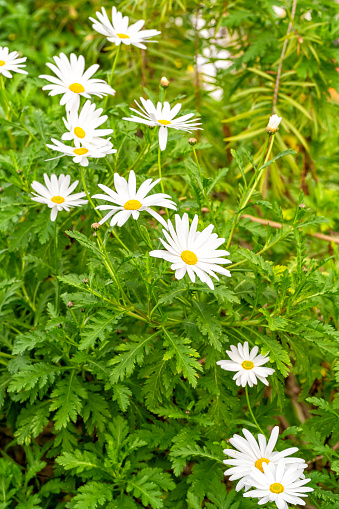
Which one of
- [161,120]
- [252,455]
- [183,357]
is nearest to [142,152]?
[161,120]

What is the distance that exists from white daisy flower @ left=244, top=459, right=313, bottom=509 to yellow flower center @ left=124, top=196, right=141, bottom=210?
1.69 ft

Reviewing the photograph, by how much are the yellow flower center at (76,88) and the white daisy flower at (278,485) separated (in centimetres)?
84

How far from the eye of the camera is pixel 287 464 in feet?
2.92

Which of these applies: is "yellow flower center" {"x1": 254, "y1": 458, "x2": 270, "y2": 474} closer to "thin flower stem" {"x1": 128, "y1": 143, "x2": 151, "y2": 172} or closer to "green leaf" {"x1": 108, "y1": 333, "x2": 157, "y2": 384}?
"green leaf" {"x1": 108, "y1": 333, "x2": 157, "y2": 384}

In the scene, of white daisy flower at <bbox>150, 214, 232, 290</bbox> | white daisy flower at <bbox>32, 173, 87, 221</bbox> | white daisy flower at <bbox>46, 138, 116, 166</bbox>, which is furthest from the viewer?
white daisy flower at <bbox>32, 173, 87, 221</bbox>

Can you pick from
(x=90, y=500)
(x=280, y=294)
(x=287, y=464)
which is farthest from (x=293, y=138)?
(x=90, y=500)

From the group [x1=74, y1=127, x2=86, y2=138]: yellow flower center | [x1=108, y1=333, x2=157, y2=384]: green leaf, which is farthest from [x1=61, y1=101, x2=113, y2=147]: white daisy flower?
[x1=108, y1=333, x2=157, y2=384]: green leaf

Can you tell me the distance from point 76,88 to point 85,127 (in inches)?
3.8

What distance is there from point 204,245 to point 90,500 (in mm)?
530

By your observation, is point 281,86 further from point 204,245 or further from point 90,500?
point 90,500

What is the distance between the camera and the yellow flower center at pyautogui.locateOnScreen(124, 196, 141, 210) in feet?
2.86

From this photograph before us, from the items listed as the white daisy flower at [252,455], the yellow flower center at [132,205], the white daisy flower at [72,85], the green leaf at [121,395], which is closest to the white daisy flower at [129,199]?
the yellow flower center at [132,205]

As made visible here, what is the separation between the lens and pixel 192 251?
84cm

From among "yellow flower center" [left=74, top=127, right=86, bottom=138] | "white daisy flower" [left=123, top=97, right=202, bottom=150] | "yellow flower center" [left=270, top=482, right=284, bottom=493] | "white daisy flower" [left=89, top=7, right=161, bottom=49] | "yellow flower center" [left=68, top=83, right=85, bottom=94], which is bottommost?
"yellow flower center" [left=270, top=482, right=284, bottom=493]
